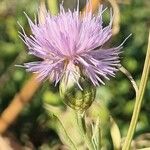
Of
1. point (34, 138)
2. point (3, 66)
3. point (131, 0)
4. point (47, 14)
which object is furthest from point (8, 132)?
point (47, 14)

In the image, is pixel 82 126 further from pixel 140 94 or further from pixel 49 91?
pixel 49 91

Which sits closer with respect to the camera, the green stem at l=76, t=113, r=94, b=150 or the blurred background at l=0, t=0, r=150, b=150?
the green stem at l=76, t=113, r=94, b=150

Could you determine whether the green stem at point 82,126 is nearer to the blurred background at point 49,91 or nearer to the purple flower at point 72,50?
the purple flower at point 72,50

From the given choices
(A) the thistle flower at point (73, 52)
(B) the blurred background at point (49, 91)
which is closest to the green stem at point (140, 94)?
(A) the thistle flower at point (73, 52)

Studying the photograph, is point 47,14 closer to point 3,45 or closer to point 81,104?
point 81,104

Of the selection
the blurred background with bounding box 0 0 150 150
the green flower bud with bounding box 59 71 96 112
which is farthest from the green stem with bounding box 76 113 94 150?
the blurred background with bounding box 0 0 150 150

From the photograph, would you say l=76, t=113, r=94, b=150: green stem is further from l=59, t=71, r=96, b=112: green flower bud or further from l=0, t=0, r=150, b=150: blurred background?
l=0, t=0, r=150, b=150: blurred background
